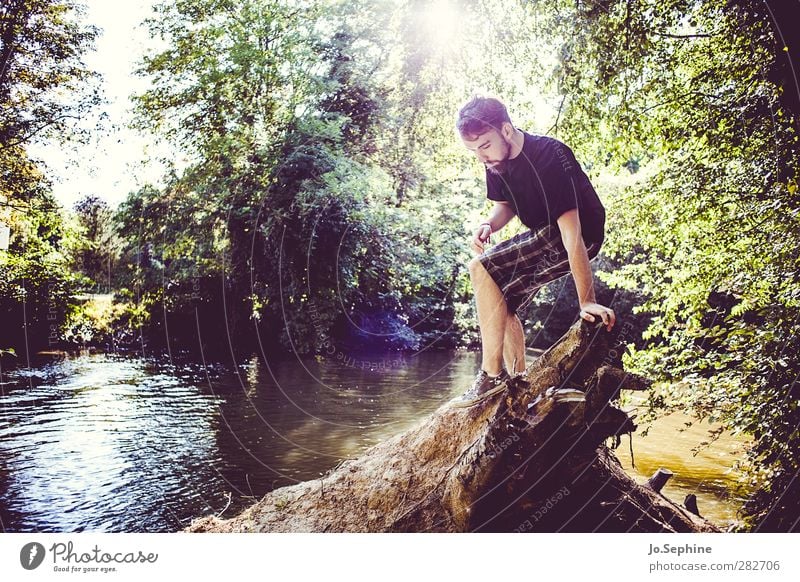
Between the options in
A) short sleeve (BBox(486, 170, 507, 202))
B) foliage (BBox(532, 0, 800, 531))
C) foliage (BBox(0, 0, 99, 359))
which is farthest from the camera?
foliage (BBox(0, 0, 99, 359))

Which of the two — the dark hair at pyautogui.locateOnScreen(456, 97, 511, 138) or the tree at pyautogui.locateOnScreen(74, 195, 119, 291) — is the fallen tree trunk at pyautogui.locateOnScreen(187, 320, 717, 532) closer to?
the dark hair at pyautogui.locateOnScreen(456, 97, 511, 138)

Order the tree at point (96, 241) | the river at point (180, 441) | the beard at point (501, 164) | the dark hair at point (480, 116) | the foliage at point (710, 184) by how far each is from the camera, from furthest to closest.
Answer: the tree at point (96, 241) < the river at point (180, 441) < the foliage at point (710, 184) < the beard at point (501, 164) < the dark hair at point (480, 116)

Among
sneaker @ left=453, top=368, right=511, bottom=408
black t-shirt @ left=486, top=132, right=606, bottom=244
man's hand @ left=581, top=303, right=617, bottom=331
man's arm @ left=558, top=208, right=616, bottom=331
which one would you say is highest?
black t-shirt @ left=486, top=132, right=606, bottom=244

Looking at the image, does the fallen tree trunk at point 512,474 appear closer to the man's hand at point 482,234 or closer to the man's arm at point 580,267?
the man's arm at point 580,267

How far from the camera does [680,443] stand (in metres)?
5.27

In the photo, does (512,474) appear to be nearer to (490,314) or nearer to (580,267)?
(490,314)

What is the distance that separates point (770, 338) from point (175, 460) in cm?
344

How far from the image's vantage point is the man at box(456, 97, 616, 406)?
2.22 metres

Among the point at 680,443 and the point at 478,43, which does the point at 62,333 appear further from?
the point at 680,443

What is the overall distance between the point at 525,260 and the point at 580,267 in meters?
0.28

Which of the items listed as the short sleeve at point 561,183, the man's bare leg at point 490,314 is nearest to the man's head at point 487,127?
the short sleeve at point 561,183

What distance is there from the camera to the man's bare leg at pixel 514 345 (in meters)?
2.46

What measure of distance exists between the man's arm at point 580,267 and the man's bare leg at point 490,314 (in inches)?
13.1
